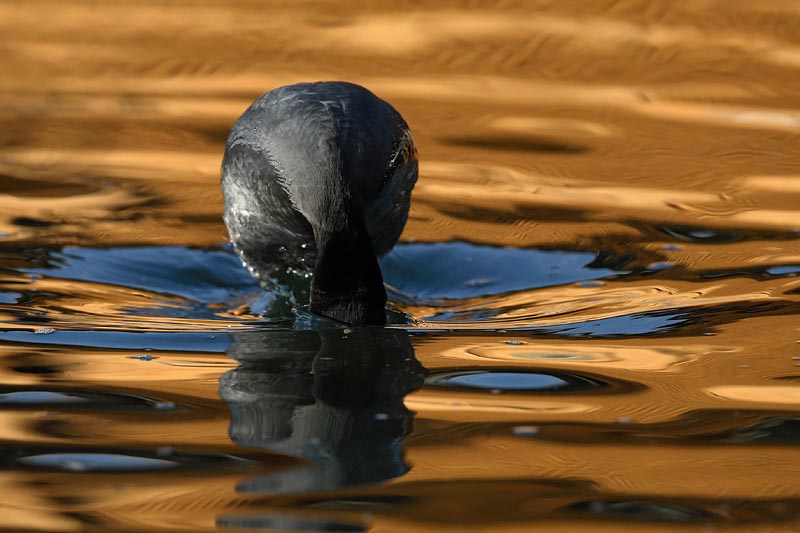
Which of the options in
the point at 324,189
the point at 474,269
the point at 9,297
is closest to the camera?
the point at 324,189

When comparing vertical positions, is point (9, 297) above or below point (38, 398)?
above

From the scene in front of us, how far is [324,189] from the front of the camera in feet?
20.2

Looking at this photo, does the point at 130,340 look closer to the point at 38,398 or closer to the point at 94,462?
the point at 38,398

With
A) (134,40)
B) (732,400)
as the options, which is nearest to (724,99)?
(134,40)

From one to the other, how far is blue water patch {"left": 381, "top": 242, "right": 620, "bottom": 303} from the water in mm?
25

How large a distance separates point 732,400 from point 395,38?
677 centimetres

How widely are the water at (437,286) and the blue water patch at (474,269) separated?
0.08 ft

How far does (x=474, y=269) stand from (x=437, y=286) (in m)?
0.28

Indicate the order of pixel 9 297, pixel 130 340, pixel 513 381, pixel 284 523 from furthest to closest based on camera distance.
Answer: pixel 9 297, pixel 130 340, pixel 513 381, pixel 284 523

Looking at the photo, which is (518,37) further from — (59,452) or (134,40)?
(59,452)

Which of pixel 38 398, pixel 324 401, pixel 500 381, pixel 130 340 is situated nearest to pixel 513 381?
pixel 500 381

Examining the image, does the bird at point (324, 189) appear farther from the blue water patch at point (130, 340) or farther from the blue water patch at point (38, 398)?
the blue water patch at point (38, 398)

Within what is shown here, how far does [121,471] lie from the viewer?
410cm

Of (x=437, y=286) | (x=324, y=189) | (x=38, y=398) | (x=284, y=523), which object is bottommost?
(x=284, y=523)
